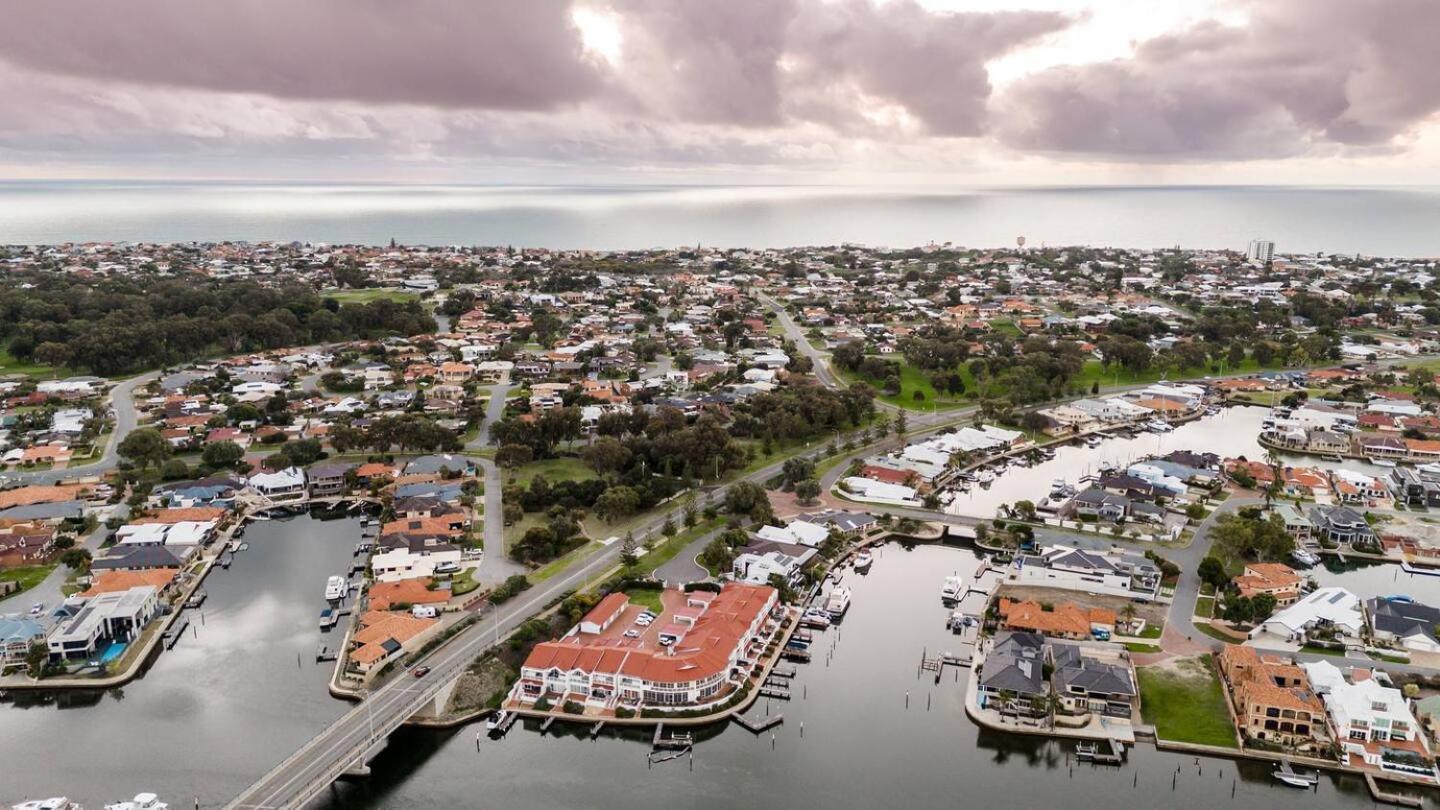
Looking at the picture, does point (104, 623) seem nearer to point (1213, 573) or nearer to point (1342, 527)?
point (1213, 573)

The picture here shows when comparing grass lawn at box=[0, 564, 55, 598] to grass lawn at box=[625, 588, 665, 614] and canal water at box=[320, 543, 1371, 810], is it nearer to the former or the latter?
canal water at box=[320, 543, 1371, 810]

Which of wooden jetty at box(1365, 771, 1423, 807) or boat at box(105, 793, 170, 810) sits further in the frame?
wooden jetty at box(1365, 771, 1423, 807)

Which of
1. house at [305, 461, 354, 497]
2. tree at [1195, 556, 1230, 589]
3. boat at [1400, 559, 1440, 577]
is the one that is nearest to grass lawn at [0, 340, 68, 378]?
house at [305, 461, 354, 497]

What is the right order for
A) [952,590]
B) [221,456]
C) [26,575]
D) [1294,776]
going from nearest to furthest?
[1294,776] < [952,590] < [26,575] < [221,456]

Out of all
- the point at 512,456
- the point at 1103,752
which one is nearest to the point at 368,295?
the point at 512,456

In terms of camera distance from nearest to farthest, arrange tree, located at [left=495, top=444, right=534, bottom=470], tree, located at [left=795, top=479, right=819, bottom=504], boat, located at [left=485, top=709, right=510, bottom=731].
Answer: boat, located at [left=485, top=709, right=510, bottom=731], tree, located at [left=795, top=479, right=819, bottom=504], tree, located at [left=495, top=444, right=534, bottom=470]

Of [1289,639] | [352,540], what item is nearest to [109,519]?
[352,540]

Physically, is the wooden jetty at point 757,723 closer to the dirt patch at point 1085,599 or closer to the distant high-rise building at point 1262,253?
the dirt patch at point 1085,599
